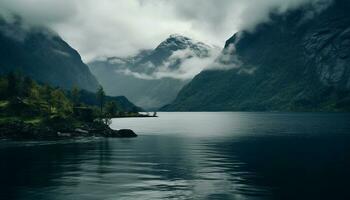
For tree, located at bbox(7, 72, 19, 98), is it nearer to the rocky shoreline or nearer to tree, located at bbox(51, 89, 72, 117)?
tree, located at bbox(51, 89, 72, 117)

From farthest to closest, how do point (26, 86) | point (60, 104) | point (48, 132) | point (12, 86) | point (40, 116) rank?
point (26, 86) < point (12, 86) < point (60, 104) < point (40, 116) < point (48, 132)

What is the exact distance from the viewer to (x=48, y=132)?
137 metres

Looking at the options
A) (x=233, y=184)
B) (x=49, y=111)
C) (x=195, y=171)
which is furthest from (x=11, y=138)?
(x=233, y=184)

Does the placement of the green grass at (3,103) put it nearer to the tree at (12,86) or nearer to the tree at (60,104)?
the tree at (12,86)

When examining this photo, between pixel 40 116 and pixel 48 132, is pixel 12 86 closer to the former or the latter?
pixel 40 116

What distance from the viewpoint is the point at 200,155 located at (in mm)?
82875

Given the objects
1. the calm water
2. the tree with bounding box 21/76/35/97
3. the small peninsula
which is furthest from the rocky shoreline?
the calm water

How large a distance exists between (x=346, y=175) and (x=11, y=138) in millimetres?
106692

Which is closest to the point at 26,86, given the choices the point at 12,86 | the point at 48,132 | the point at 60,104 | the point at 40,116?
the point at 12,86

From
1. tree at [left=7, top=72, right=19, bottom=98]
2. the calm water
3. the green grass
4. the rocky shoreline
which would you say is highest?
tree at [left=7, top=72, right=19, bottom=98]

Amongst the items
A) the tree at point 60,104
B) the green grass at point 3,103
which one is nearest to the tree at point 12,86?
the green grass at point 3,103

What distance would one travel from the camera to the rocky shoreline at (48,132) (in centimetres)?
13350

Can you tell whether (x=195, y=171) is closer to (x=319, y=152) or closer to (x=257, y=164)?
(x=257, y=164)

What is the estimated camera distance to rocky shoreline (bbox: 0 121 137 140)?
133500mm
